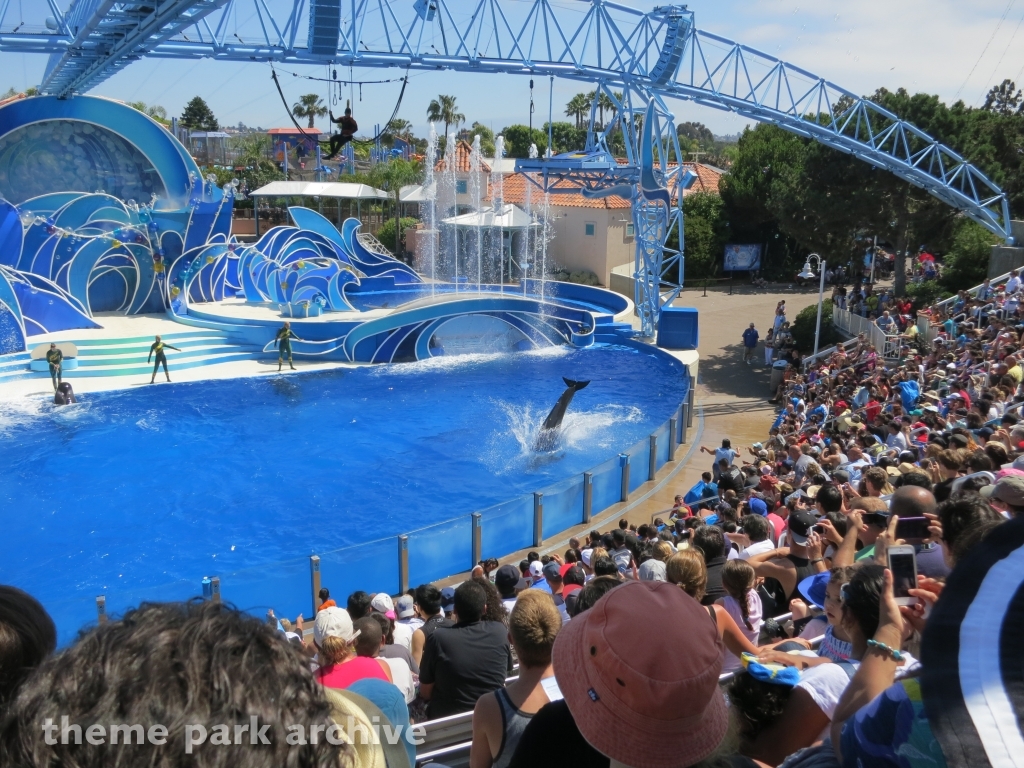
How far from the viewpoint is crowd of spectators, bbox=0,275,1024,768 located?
3.16 ft

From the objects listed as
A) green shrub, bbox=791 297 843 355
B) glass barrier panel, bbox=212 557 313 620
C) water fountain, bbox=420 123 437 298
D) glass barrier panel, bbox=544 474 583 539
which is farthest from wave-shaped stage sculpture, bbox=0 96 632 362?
glass barrier panel, bbox=212 557 313 620

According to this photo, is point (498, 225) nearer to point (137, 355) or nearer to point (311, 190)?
point (311, 190)

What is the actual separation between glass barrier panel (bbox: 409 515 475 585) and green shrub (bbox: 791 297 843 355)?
44.4ft

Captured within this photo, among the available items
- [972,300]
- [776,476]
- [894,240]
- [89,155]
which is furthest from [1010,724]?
[89,155]

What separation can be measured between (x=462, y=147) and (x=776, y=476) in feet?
130

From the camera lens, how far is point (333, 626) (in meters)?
3.44

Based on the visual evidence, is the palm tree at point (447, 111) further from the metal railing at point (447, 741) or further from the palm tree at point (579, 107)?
the metal railing at point (447, 741)

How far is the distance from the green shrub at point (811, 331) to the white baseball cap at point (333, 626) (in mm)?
17756

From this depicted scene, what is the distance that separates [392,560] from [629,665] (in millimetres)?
6353

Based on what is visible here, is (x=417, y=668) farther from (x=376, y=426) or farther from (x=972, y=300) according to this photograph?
(x=972, y=300)

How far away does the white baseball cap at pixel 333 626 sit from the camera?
3420mm

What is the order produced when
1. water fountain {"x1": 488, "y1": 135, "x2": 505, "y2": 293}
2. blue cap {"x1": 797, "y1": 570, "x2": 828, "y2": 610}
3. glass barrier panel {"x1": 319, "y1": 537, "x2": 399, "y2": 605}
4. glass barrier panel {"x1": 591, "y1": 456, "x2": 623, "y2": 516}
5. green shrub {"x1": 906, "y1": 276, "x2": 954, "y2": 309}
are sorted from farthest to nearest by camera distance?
1. water fountain {"x1": 488, "y1": 135, "x2": 505, "y2": 293}
2. green shrub {"x1": 906, "y1": 276, "x2": 954, "y2": 309}
3. glass barrier panel {"x1": 591, "y1": 456, "x2": 623, "y2": 516}
4. glass barrier panel {"x1": 319, "y1": 537, "x2": 399, "y2": 605}
5. blue cap {"x1": 797, "y1": 570, "x2": 828, "y2": 610}

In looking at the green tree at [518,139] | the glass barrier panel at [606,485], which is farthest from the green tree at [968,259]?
the green tree at [518,139]

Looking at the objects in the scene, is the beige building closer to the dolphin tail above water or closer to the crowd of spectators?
the dolphin tail above water
